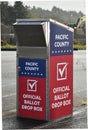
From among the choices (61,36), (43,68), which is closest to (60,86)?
(43,68)

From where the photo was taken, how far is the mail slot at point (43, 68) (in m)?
5.38

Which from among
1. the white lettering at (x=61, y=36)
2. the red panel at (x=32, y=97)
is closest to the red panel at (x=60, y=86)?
the red panel at (x=32, y=97)

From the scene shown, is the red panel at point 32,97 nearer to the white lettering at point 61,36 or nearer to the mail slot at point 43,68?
the mail slot at point 43,68

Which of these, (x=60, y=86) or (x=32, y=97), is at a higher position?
(x=60, y=86)

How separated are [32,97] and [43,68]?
440mm

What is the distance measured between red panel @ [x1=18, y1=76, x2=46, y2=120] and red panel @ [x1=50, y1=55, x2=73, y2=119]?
118mm

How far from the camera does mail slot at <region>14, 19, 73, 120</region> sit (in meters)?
5.38

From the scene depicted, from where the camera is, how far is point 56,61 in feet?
18.1

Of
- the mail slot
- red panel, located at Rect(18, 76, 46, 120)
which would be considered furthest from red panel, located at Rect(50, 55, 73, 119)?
red panel, located at Rect(18, 76, 46, 120)

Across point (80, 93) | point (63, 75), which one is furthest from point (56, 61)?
point (80, 93)

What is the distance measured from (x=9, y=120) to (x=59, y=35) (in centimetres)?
133

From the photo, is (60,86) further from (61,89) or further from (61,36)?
(61,36)

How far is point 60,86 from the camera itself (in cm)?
564

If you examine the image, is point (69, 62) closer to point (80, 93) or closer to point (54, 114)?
point (54, 114)
